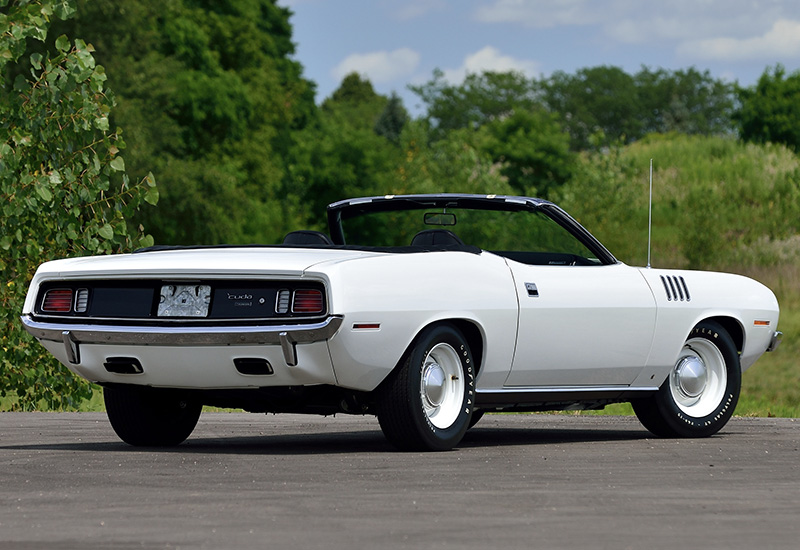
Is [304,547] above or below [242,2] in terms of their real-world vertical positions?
below

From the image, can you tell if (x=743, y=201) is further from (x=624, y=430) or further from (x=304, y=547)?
(x=304, y=547)

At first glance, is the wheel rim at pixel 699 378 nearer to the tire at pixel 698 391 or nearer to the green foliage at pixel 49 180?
Answer: the tire at pixel 698 391

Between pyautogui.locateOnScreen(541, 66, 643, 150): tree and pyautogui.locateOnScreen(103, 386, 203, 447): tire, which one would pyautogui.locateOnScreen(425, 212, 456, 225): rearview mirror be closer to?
pyautogui.locateOnScreen(103, 386, 203, 447): tire

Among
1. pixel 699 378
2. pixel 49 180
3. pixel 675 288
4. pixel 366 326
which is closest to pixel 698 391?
pixel 699 378

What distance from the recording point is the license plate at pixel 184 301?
7.87 m

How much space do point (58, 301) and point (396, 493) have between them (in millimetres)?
2846

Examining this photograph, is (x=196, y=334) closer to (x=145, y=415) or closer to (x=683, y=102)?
(x=145, y=415)

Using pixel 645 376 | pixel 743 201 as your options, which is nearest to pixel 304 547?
pixel 645 376

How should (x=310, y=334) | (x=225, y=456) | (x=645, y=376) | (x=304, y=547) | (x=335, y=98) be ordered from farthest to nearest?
(x=335, y=98)
(x=645, y=376)
(x=225, y=456)
(x=310, y=334)
(x=304, y=547)

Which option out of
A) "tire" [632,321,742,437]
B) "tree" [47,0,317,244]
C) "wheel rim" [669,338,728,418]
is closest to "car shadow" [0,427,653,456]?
"tire" [632,321,742,437]

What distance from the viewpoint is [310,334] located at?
761cm

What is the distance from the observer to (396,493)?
6.39 metres

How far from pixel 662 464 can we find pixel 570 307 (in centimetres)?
144

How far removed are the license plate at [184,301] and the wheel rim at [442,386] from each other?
1.23 m
